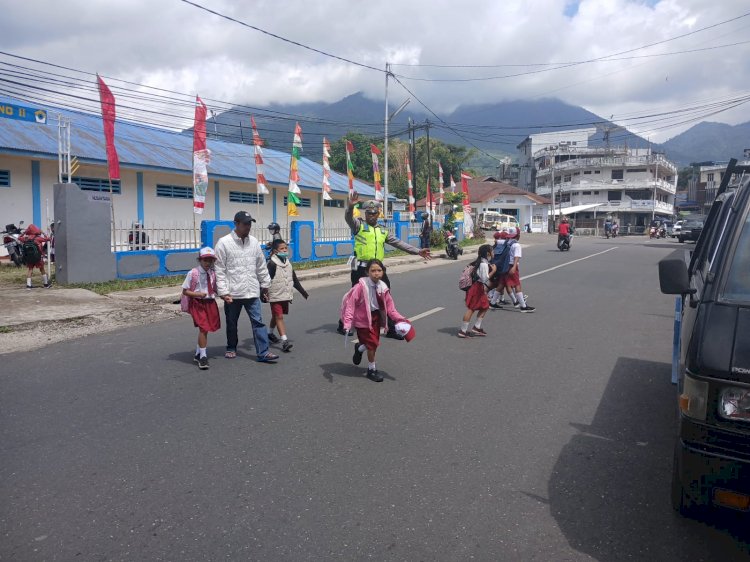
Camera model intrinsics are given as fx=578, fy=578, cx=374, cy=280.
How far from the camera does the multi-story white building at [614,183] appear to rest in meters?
62.1

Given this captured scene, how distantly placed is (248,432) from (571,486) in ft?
7.79

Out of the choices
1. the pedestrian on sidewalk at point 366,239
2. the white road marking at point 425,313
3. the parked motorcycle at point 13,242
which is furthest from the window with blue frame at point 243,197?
the pedestrian on sidewalk at point 366,239

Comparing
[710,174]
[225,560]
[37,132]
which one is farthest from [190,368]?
[710,174]

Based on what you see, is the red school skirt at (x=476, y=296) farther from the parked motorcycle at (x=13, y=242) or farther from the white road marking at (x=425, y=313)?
the parked motorcycle at (x=13, y=242)

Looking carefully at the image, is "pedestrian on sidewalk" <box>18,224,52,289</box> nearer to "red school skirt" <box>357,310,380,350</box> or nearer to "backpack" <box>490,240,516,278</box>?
"red school skirt" <box>357,310,380,350</box>

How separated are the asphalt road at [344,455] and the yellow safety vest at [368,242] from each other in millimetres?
1210

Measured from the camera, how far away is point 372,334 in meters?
5.89

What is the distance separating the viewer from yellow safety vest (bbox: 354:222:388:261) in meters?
7.38

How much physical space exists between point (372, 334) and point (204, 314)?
1.94 m

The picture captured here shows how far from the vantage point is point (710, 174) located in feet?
229

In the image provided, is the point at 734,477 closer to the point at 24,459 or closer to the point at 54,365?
the point at 24,459

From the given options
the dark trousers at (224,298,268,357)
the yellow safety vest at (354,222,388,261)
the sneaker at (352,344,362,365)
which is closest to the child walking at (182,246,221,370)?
the dark trousers at (224,298,268,357)

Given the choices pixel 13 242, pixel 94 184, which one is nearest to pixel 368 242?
pixel 13 242

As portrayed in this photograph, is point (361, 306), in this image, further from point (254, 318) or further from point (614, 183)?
point (614, 183)
